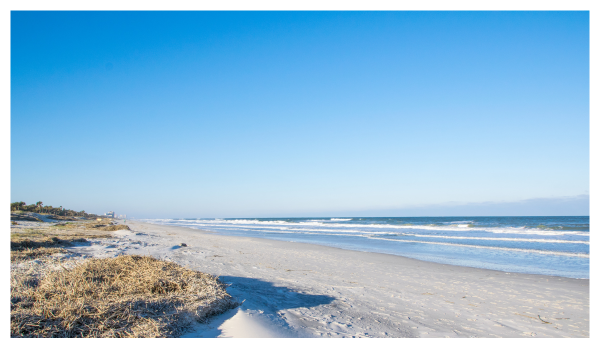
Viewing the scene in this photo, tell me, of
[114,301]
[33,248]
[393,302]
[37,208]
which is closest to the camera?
[114,301]

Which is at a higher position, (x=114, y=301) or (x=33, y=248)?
(x=114, y=301)

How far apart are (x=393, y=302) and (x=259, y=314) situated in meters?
3.38

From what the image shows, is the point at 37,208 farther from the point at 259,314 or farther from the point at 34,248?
the point at 259,314

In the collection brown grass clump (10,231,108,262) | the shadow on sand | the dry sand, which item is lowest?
the dry sand

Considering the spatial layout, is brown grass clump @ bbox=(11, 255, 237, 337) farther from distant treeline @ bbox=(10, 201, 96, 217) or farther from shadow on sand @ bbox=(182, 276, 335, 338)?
distant treeline @ bbox=(10, 201, 96, 217)

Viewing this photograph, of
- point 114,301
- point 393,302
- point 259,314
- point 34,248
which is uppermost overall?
point 114,301

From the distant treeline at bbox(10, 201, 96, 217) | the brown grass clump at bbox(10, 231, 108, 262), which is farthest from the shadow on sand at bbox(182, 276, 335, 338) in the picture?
the distant treeline at bbox(10, 201, 96, 217)

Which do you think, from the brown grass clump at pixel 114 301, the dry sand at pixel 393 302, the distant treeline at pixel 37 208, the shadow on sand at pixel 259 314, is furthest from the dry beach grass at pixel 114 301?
the distant treeline at pixel 37 208

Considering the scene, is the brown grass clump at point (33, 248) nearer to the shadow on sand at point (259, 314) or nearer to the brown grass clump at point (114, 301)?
the brown grass clump at point (114, 301)

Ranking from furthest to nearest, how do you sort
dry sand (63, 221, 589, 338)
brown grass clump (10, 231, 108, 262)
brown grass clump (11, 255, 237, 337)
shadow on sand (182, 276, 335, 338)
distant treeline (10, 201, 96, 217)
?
distant treeline (10, 201, 96, 217)
brown grass clump (10, 231, 108, 262)
dry sand (63, 221, 589, 338)
shadow on sand (182, 276, 335, 338)
brown grass clump (11, 255, 237, 337)

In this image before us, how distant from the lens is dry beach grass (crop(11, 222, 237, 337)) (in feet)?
10.9

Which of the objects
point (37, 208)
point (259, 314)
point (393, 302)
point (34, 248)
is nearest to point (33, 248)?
point (34, 248)

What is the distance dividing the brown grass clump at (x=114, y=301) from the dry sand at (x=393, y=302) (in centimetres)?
40

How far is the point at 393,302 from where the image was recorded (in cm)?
665
